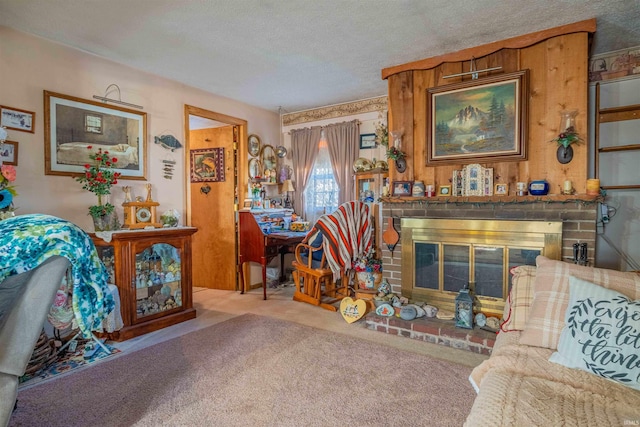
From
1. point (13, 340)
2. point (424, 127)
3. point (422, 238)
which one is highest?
point (424, 127)

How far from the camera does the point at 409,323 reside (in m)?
2.97

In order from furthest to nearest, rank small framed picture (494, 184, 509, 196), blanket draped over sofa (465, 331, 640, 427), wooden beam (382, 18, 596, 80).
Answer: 1. small framed picture (494, 184, 509, 196)
2. wooden beam (382, 18, 596, 80)
3. blanket draped over sofa (465, 331, 640, 427)

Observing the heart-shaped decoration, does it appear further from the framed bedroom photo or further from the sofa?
the framed bedroom photo

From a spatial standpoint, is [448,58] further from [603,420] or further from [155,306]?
[155,306]

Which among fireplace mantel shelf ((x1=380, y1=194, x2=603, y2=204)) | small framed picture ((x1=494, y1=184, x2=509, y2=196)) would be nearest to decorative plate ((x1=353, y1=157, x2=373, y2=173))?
fireplace mantel shelf ((x1=380, y1=194, x2=603, y2=204))

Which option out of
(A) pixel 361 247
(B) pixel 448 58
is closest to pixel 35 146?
(A) pixel 361 247

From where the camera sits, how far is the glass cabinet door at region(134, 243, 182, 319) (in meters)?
3.14

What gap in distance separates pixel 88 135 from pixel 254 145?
2.11 metres

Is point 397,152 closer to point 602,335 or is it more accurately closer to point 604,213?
point 604,213

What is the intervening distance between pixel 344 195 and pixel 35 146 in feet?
10.9

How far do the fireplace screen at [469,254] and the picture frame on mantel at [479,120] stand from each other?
60cm

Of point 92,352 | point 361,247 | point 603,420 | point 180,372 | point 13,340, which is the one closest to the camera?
point 603,420

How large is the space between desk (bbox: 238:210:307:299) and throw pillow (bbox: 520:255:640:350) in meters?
2.88

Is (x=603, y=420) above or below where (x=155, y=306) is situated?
above
